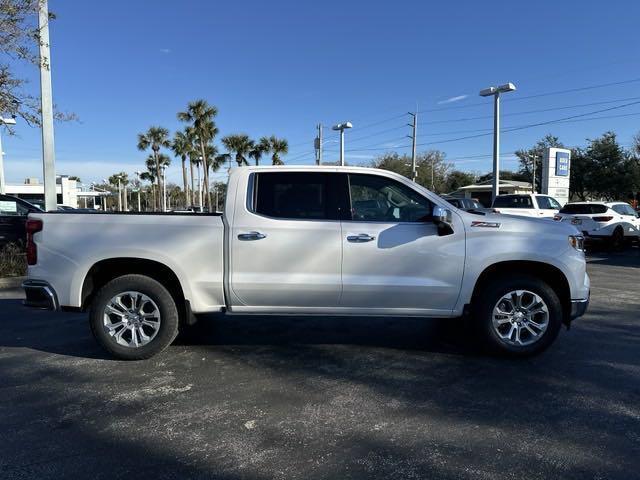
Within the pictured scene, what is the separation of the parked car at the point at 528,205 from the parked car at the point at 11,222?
15282 mm

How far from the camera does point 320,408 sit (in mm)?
3938

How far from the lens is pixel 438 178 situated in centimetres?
7369

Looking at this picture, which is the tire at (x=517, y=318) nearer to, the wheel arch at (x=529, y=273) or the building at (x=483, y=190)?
the wheel arch at (x=529, y=273)

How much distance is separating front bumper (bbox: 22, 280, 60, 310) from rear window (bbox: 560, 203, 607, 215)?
1686cm

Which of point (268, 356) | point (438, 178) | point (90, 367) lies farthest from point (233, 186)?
point (438, 178)

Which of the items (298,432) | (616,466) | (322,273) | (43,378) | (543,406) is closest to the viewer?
(616,466)

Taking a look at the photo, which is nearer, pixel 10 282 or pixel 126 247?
pixel 126 247

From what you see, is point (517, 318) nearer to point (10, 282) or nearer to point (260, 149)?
point (10, 282)

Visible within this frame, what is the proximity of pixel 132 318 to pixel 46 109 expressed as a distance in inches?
333

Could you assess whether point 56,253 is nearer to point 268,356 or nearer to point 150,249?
point 150,249

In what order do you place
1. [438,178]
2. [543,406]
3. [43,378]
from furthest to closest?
[438,178]
[43,378]
[543,406]

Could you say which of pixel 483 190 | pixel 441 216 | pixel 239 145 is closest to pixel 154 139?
pixel 239 145

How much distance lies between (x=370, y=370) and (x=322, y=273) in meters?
1.03

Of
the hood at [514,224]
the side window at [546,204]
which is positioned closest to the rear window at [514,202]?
the side window at [546,204]
